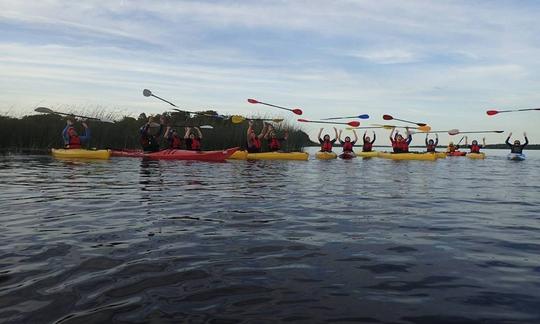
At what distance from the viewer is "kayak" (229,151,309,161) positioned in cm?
2022

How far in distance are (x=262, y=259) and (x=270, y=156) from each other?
1666 cm

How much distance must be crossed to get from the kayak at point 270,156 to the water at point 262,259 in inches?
502

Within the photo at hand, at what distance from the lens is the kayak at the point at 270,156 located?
20219 mm

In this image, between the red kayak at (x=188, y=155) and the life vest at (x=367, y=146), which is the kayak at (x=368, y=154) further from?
the red kayak at (x=188, y=155)

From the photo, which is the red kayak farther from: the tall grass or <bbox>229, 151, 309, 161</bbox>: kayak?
the tall grass

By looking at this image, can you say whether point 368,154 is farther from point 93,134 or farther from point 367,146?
point 93,134

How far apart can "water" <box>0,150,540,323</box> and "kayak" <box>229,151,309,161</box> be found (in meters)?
12.7

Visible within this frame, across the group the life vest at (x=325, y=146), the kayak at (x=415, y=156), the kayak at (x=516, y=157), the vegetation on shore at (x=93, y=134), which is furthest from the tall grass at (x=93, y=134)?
the kayak at (x=516, y=157)

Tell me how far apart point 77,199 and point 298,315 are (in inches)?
205

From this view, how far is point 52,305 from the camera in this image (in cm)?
275

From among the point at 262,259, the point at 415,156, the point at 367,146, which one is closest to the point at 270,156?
the point at 415,156

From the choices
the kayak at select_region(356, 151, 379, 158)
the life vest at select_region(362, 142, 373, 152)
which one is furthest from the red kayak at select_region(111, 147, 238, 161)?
the life vest at select_region(362, 142, 373, 152)

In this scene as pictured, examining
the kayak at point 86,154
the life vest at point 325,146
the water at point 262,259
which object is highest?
the life vest at point 325,146

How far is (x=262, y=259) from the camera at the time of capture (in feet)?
12.6
